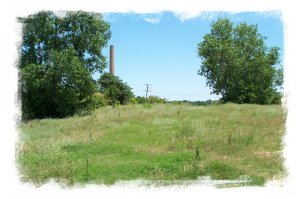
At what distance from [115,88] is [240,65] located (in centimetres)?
2017

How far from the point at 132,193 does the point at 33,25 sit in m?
31.5

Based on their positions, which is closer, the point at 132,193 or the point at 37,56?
the point at 132,193

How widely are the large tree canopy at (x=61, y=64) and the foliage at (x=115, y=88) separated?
19520mm

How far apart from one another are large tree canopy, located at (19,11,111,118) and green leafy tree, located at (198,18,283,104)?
1874 centimetres

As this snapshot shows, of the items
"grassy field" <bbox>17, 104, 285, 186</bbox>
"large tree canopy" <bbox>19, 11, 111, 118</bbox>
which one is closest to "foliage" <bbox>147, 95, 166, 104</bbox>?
"large tree canopy" <bbox>19, 11, 111, 118</bbox>

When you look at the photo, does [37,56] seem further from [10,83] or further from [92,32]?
[10,83]

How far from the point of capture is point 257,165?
1475 centimetres

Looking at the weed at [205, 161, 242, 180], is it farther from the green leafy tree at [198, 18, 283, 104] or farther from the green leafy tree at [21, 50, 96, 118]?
the green leafy tree at [198, 18, 283, 104]

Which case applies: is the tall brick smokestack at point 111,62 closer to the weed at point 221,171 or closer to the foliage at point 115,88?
the foliage at point 115,88

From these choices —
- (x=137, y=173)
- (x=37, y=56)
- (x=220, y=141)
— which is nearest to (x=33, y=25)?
(x=37, y=56)

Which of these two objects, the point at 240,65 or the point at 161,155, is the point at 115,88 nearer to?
the point at 240,65

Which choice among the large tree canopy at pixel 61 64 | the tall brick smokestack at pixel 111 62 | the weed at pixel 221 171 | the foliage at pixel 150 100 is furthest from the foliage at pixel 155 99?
the weed at pixel 221 171

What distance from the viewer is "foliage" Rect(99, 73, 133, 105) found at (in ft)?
214

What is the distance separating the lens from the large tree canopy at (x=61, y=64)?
1615 inches
